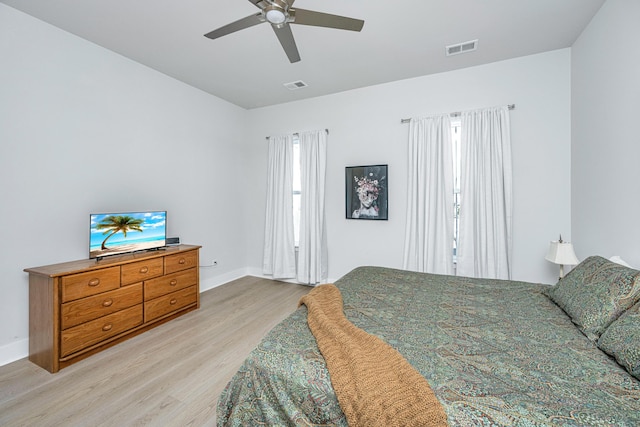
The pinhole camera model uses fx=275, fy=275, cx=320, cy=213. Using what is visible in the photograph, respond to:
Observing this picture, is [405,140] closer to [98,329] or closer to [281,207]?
[281,207]

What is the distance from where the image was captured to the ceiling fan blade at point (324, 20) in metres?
1.79

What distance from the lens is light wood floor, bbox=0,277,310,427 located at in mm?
1729

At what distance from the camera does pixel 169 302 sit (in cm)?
311

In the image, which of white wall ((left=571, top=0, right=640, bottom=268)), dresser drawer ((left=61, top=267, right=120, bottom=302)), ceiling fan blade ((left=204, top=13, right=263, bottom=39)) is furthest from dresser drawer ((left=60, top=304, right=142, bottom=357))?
white wall ((left=571, top=0, right=640, bottom=268))

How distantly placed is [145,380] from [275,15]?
9.01 ft

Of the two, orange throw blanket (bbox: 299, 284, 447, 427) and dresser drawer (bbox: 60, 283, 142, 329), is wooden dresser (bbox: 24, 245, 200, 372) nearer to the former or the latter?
dresser drawer (bbox: 60, 283, 142, 329)

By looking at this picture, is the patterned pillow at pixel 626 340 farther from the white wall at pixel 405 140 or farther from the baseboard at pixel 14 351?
the baseboard at pixel 14 351

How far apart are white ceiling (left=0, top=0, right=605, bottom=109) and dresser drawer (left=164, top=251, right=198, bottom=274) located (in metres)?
2.30

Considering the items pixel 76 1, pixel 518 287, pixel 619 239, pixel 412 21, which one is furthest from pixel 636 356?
pixel 76 1

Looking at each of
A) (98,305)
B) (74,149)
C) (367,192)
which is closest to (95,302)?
(98,305)

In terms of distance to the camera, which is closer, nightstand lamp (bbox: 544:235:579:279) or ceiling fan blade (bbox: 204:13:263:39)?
ceiling fan blade (bbox: 204:13:263:39)

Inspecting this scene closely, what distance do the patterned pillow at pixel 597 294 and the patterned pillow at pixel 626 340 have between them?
0.23 ft

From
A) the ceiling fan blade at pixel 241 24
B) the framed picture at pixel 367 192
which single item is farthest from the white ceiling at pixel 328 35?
the framed picture at pixel 367 192

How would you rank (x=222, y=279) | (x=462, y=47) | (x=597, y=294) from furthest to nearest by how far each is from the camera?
(x=222, y=279) → (x=462, y=47) → (x=597, y=294)
